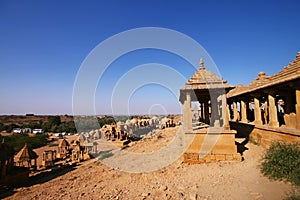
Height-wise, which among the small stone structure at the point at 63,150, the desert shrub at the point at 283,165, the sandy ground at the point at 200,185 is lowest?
the small stone structure at the point at 63,150

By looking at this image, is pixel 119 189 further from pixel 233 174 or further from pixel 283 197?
pixel 283 197

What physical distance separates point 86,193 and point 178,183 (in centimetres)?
340

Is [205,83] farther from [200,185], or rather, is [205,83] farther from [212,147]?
[200,185]

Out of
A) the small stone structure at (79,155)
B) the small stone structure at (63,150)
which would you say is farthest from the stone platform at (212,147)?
the small stone structure at (63,150)

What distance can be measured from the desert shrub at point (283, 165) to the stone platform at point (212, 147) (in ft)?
4.96

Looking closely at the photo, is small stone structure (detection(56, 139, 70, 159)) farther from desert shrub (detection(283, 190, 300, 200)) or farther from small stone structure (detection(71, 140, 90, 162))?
desert shrub (detection(283, 190, 300, 200))

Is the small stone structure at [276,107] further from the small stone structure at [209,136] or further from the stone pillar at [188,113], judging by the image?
the stone pillar at [188,113]

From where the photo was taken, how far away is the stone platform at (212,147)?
6.96 m

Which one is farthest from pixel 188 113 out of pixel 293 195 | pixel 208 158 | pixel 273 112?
pixel 293 195

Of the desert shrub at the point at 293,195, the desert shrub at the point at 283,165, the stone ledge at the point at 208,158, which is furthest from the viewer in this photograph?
the stone ledge at the point at 208,158

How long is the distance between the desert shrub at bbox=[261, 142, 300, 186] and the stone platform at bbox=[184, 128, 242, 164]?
1.51m

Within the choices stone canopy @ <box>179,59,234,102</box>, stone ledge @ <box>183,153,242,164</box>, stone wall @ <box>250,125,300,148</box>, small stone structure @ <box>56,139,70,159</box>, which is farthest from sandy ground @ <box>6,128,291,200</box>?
small stone structure @ <box>56,139,70,159</box>

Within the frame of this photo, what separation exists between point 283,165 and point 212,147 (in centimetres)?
248

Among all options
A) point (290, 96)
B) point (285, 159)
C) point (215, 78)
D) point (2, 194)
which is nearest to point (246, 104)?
point (290, 96)
